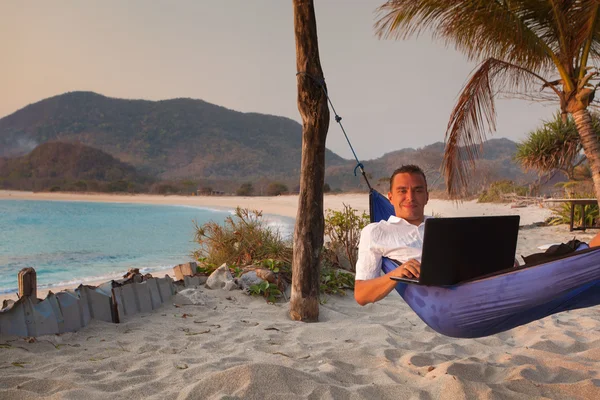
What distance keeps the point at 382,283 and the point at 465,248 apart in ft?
1.14

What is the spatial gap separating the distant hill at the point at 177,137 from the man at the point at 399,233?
4167cm

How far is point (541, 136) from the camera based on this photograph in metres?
10.8

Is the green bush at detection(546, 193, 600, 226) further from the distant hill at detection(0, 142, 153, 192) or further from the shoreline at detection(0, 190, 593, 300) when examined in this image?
the distant hill at detection(0, 142, 153, 192)

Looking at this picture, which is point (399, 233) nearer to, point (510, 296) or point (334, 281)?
point (510, 296)

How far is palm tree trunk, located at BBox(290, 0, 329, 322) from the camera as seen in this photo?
316cm

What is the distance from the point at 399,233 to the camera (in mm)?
2023

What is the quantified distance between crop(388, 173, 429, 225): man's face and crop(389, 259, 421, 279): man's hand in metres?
0.34

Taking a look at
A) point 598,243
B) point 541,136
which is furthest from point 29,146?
point 598,243

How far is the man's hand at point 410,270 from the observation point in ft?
5.67

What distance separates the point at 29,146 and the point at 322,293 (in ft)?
212

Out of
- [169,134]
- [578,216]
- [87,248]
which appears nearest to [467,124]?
[578,216]

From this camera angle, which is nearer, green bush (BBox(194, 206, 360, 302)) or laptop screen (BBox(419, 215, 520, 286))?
laptop screen (BBox(419, 215, 520, 286))

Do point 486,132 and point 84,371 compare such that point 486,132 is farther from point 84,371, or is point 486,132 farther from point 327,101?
point 84,371

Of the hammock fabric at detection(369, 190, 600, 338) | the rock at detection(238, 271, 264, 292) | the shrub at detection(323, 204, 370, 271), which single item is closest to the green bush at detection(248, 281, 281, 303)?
the rock at detection(238, 271, 264, 292)
